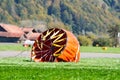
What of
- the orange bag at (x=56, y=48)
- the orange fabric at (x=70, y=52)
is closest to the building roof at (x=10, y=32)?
the orange bag at (x=56, y=48)

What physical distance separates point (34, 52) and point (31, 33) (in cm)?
13221

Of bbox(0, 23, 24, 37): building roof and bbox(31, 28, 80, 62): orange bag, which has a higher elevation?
bbox(31, 28, 80, 62): orange bag

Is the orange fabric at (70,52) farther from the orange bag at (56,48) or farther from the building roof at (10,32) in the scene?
the building roof at (10,32)

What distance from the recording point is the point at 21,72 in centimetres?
1622

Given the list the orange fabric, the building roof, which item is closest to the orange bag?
the orange fabric

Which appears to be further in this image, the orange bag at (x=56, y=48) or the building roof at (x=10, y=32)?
the building roof at (x=10, y=32)

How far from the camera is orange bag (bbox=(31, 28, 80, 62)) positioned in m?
25.8

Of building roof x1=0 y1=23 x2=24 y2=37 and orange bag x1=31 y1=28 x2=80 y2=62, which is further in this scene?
building roof x1=0 y1=23 x2=24 y2=37

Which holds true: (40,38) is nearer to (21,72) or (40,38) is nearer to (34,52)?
(34,52)

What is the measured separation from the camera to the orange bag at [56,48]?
84.5 ft

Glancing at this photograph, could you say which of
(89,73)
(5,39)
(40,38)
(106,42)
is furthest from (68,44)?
(5,39)

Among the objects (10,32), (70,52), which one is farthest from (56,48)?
(10,32)

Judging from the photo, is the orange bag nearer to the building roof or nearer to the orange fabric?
the orange fabric

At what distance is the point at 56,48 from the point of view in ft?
86.9
